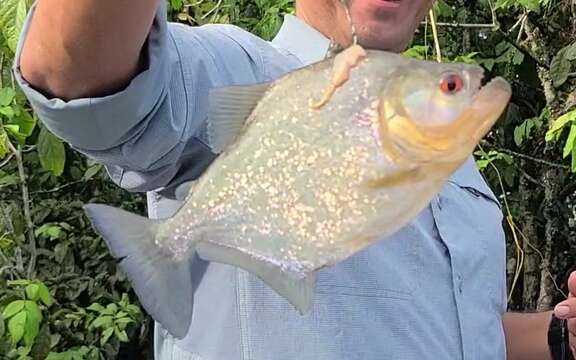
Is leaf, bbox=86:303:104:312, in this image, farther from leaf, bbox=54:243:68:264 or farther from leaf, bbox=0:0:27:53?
leaf, bbox=0:0:27:53

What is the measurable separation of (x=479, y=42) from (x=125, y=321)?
1.42 metres

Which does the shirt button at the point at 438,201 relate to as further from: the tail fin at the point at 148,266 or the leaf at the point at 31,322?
the leaf at the point at 31,322

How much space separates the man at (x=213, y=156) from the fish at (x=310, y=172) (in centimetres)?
11

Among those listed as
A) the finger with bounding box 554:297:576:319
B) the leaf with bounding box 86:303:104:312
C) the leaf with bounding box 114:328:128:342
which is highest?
the finger with bounding box 554:297:576:319

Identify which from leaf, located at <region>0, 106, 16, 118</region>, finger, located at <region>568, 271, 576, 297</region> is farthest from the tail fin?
leaf, located at <region>0, 106, 16, 118</region>

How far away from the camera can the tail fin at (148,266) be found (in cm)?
79

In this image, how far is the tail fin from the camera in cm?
79

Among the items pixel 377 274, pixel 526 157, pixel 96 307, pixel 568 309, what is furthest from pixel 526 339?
pixel 96 307

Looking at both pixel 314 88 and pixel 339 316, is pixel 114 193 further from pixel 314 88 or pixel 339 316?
pixel 314 88

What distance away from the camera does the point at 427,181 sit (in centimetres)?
71

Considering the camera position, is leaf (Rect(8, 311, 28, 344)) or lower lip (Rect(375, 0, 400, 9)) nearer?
lower lip (Rect(375, 0, 400, 9))

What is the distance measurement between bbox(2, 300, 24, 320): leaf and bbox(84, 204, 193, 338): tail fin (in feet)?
5.37

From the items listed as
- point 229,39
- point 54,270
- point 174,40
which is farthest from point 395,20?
point 54,270

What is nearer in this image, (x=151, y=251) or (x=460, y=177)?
(x=151, y=251)
